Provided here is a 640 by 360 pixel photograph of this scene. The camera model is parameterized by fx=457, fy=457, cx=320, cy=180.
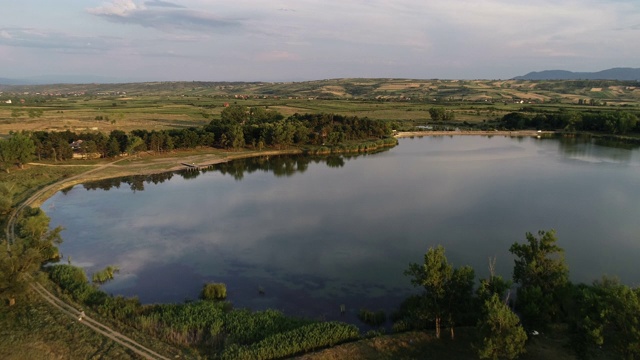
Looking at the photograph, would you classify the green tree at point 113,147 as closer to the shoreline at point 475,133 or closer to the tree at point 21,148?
the tree at point 21,148

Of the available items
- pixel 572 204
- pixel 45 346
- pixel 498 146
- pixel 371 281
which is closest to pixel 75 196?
pixel 45 346

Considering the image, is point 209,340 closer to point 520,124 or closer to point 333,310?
point 333,310

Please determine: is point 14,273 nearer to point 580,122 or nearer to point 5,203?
point 5,203

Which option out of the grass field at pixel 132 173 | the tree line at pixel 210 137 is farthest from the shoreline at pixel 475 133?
the grass field at pixel 132 173

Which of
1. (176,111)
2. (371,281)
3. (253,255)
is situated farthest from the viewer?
(176,111)

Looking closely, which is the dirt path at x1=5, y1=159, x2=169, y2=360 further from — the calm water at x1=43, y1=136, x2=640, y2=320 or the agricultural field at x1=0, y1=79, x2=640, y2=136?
the agricultural field at x1=0, y1=79, x2=640, y2=136
